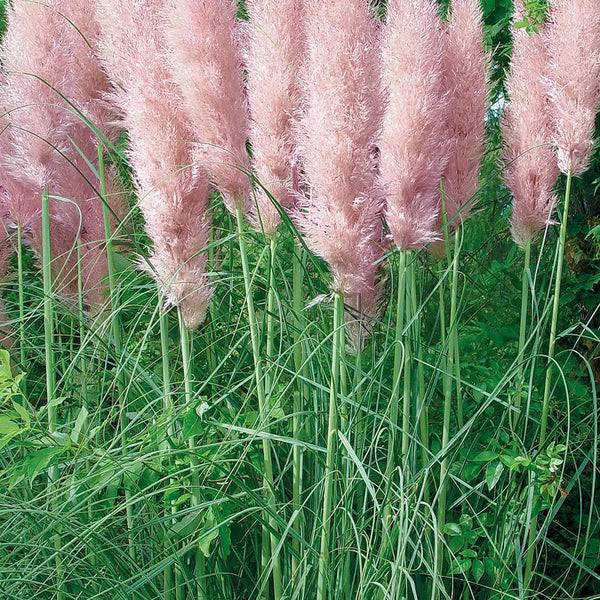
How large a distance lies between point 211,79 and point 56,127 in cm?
72

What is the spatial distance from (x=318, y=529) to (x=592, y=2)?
6.68 feet

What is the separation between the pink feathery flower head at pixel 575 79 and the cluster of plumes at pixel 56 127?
1.65 metres

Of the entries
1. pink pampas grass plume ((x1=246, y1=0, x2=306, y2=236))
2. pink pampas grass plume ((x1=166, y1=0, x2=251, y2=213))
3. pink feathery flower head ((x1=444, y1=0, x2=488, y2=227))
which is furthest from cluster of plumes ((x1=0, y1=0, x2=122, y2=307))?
pink feathery flower head ((x1=444, y1=0, x2=488, y2=227))

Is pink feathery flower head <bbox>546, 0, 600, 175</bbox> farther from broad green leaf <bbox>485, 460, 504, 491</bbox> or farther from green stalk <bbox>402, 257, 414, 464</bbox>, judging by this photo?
broad green leaf <bbox>485, 460, 504, 491</bbox>

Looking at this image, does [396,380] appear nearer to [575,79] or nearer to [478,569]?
[478,569]

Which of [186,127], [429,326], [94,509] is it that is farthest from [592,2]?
[94,509]

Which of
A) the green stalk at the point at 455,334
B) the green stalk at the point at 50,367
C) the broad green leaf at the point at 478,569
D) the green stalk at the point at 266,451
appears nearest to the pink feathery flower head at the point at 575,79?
the green stalk at the point at 455,334

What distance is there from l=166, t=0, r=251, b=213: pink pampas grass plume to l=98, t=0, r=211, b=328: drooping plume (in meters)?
0.05

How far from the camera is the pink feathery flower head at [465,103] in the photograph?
2.84m

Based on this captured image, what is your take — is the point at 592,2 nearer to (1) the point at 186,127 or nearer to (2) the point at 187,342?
(1) the point at 186,127

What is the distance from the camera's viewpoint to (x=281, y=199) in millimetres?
2551

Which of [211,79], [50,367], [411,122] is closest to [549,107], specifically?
[411,122]

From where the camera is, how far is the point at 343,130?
7.53 feet

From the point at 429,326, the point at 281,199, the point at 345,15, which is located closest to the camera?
the point at 345,15
